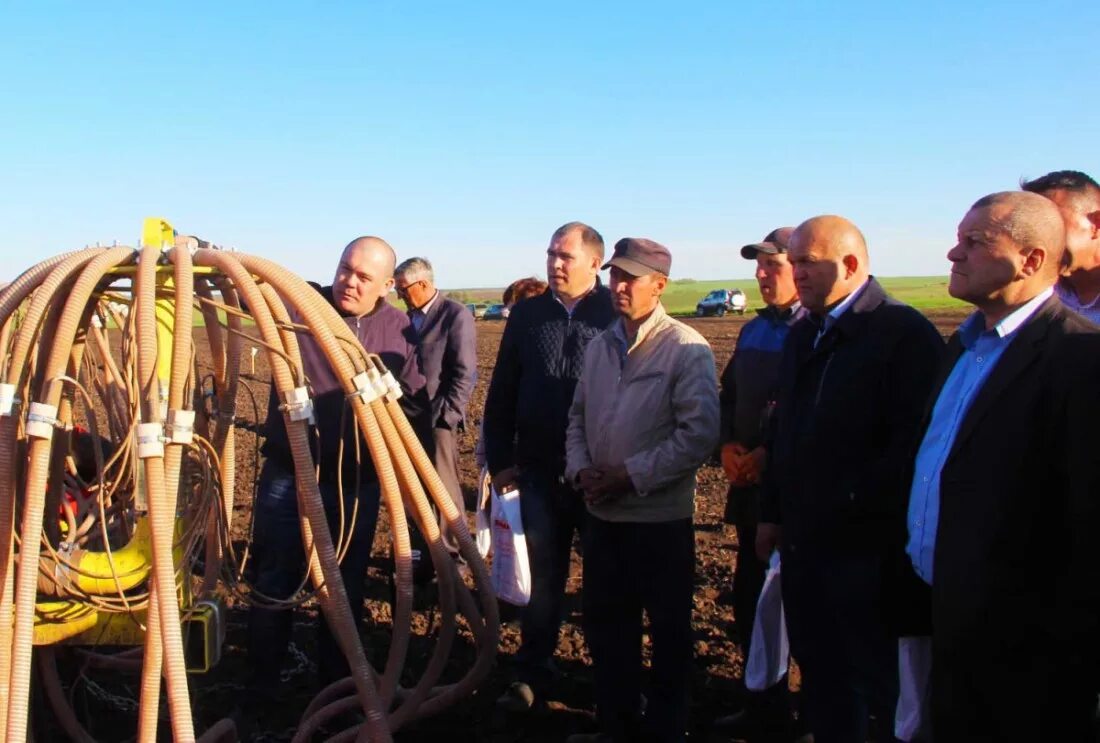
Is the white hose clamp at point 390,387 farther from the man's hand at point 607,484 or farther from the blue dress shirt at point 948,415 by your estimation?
the blue dress shirt at point 948,415

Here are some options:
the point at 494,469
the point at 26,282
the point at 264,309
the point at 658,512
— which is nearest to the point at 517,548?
the point at 494,469

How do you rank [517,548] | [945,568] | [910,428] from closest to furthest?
[945,568]
[910,428]
[517,548]

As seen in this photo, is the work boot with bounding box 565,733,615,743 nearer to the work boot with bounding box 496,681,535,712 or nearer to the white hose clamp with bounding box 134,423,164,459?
the work boot with bounding box 496,681,535,712

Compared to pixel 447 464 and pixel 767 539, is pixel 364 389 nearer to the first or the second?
pixel 767 539

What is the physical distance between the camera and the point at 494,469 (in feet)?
14.9

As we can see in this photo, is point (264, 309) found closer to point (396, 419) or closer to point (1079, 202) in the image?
point (396, 419)

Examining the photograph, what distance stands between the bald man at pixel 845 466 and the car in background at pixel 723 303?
A: 143ft

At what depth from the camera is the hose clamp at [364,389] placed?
8.84 ft

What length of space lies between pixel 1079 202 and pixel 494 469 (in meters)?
2.59

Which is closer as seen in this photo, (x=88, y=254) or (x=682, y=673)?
(x=88, y=254)

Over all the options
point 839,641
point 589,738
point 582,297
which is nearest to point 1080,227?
point 839,641

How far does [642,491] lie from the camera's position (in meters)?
3.60

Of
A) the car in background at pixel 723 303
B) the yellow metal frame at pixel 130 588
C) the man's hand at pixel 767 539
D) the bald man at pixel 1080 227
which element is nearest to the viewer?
the yellow metal frame at pixel 130 588

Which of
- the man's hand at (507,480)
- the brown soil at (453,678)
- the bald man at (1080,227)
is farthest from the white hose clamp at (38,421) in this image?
the bald man at (1080,227)
